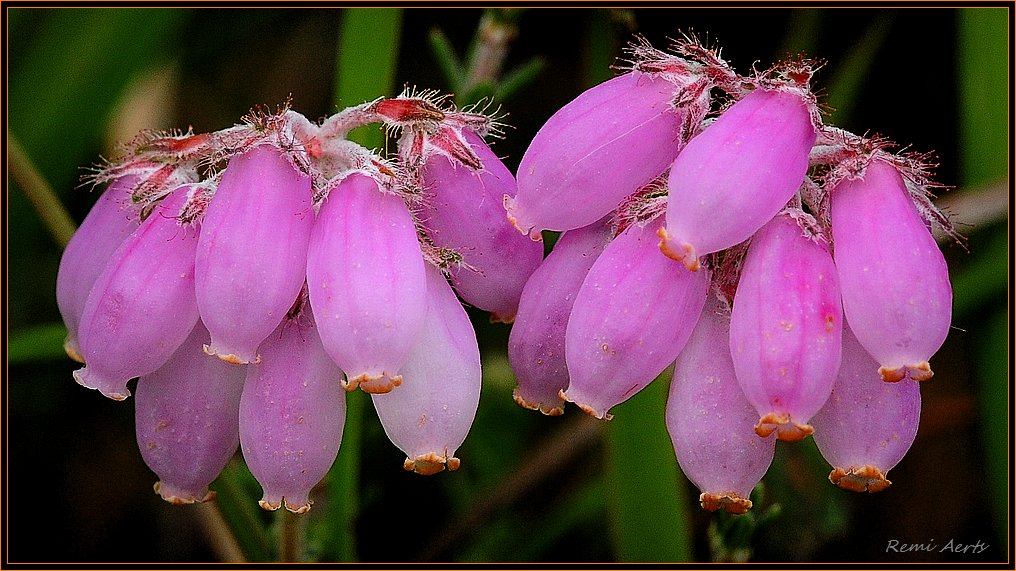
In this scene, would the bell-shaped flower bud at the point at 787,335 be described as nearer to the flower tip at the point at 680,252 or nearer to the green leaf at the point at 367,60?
the flower tip at the point at 680,252

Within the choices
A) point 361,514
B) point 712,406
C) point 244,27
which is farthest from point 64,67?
point 712,406

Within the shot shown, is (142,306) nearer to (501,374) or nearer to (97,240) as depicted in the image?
(97,240)

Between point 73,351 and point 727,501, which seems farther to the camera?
point 73,351

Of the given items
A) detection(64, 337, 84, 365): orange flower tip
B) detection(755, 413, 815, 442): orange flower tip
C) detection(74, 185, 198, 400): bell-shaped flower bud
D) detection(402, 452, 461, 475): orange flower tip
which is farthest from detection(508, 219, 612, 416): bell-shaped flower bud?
detection(64, 337, 84, 365): orange flower tip
